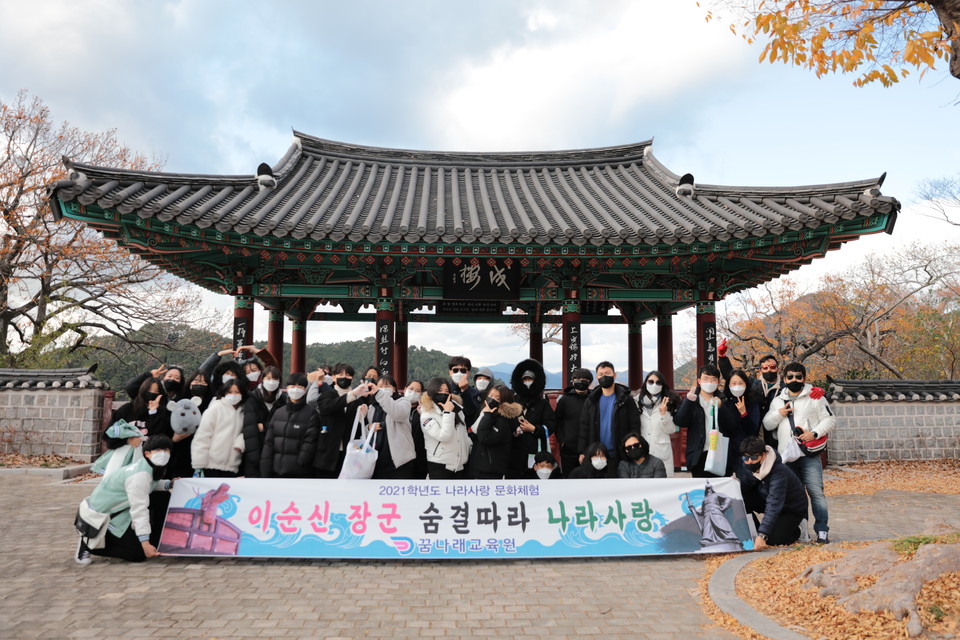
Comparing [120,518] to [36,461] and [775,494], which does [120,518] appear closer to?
[775,494]

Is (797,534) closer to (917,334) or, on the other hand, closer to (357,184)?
(357,184)

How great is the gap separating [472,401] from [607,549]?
80.2 inches

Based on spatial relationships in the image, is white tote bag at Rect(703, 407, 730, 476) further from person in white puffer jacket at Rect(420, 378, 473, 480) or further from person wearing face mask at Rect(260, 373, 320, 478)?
person wearing face mask at Rect(260, 373, 320, 478)

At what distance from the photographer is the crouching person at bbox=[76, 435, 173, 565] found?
16.0ft

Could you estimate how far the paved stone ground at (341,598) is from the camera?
3650mm

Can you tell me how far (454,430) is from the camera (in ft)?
18.1

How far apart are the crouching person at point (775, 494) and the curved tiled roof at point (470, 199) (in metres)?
3.71

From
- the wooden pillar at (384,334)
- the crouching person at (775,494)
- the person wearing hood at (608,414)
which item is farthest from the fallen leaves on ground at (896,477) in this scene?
the wooden pillar at (384,334)

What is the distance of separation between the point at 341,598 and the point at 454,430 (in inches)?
73.5

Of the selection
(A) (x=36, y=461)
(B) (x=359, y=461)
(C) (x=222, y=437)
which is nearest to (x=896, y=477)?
(B) (x=359, y=461)

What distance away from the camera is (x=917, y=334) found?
890 inches

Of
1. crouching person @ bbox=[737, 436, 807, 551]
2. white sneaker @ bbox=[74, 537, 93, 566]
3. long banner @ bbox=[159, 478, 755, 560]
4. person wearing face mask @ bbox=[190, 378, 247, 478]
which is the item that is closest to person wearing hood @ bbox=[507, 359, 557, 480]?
long banner @ bbox=[159, 478, 755, 560]

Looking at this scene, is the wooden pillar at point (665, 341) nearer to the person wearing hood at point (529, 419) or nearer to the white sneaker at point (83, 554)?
the person wearing hood at point (529, 419)

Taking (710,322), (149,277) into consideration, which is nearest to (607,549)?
(710,322)
